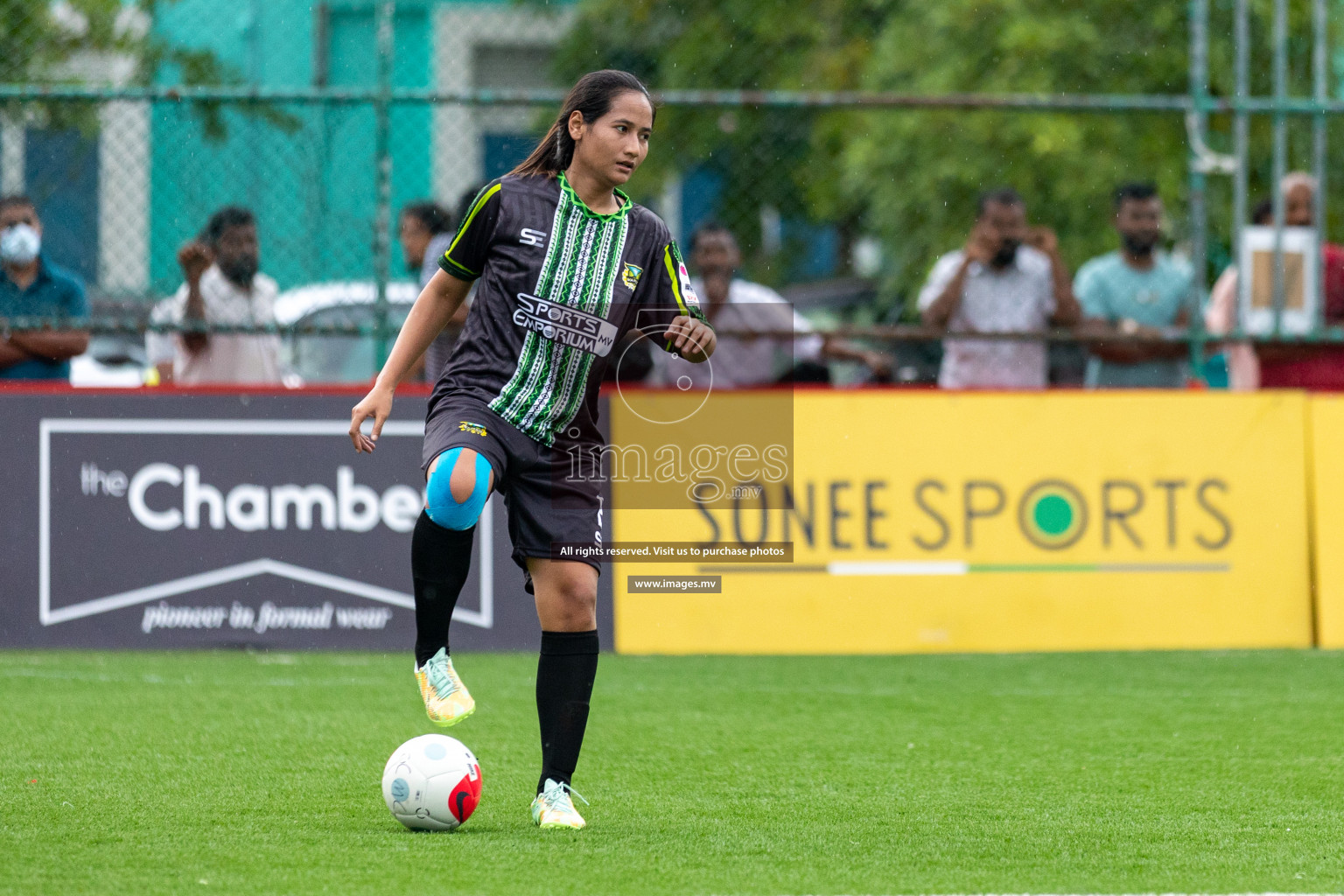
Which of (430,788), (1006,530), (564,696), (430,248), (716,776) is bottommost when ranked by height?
(716,776)

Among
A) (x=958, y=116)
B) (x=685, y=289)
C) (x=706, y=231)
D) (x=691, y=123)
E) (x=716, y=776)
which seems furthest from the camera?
(x=958, y=116)

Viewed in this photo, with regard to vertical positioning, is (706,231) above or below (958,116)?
below

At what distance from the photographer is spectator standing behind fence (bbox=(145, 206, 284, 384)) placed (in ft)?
29.3

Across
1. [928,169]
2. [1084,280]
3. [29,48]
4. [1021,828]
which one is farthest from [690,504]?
[928,169]

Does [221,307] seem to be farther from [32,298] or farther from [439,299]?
[439,299]

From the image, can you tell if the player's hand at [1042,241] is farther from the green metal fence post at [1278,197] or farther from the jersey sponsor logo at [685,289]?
the jersey sponsor logo at [685,289]

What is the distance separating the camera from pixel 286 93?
28.7 feet

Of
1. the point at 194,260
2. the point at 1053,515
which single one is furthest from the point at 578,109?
the point at 1053,515

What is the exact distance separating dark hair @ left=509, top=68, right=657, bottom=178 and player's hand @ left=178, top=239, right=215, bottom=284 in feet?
14.3

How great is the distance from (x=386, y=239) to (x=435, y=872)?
534 centimetres

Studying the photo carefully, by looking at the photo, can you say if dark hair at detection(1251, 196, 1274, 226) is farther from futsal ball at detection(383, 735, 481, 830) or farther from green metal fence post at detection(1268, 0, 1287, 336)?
futsal ball at detection(383, 735, 481, 830)

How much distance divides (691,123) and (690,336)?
36.9 feet

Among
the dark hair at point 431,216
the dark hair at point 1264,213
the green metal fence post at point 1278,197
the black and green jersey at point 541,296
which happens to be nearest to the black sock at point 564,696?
the black and green jersey at point 541,296

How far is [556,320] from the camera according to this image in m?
4.76
